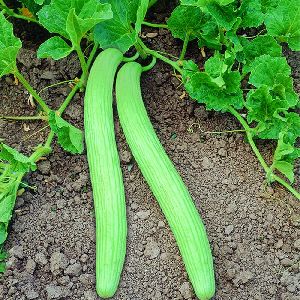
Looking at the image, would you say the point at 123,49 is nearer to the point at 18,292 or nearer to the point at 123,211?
the point at 123,211

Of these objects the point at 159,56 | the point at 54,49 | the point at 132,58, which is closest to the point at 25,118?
the point at 54,49

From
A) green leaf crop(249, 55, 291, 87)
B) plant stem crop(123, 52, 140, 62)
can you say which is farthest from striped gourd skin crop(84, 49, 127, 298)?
green leaf crop(249, 55, 291, 87)

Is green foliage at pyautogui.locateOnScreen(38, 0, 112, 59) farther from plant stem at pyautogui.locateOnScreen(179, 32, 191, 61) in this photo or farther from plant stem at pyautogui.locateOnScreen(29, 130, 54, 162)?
plant stem at pyautogui.locateOnScreen(179, 32, 191, 61)

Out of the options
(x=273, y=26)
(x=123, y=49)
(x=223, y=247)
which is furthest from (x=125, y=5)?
(x=223, y=247)

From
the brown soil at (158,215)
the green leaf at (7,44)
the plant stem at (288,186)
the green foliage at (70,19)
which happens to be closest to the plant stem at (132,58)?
the brown soil at (158,215)

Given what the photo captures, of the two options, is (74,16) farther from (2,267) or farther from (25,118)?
(2,267)

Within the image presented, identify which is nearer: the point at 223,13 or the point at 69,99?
the point at 223,13

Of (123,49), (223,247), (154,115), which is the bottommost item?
(223,247)
